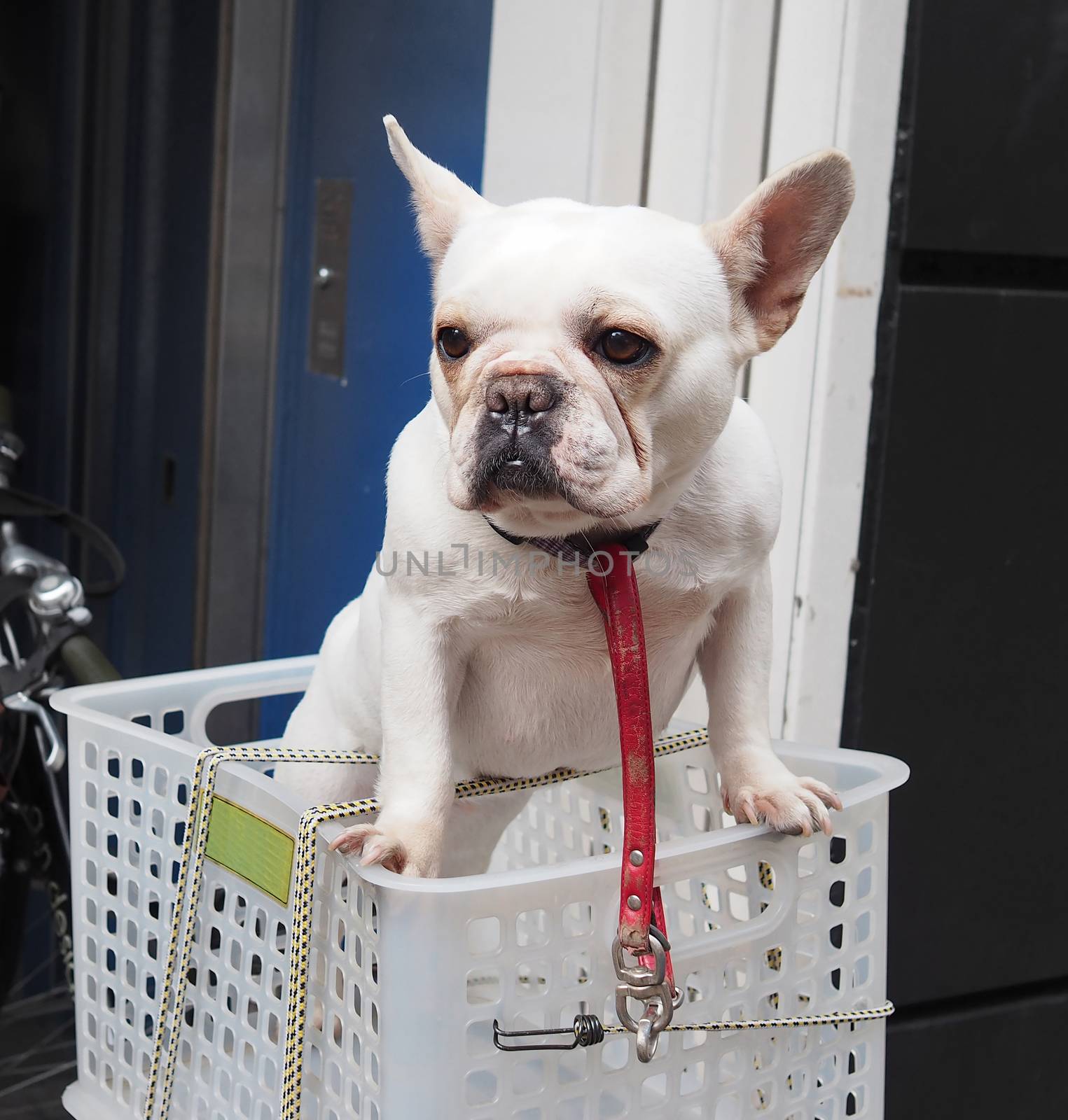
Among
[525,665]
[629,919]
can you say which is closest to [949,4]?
[525,665]

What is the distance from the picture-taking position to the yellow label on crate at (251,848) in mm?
785

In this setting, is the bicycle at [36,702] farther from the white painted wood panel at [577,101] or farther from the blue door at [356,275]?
the white painted wood panel at [577,101]

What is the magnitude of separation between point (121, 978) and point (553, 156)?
832mm

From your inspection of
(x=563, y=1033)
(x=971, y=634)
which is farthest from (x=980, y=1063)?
(x=563, y=1033)

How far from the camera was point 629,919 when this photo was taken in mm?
714

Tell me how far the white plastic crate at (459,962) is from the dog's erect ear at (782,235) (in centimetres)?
32

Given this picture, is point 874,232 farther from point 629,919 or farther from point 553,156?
point 629,919

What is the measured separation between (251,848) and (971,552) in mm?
851

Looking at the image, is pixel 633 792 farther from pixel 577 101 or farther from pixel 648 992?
pixel 577 101

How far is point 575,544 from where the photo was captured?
0.80 meters

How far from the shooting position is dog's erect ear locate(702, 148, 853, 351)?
0.79m

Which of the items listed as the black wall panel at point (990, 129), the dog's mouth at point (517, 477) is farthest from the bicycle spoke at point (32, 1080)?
the black wall panel at point (990, 129)

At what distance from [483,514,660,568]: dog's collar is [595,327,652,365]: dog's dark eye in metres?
0.12

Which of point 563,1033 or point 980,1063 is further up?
point 563,1033
